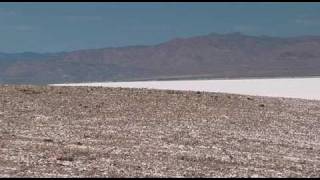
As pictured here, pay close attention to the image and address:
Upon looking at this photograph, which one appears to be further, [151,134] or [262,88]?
[262,88]

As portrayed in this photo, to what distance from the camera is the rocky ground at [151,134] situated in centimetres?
2286

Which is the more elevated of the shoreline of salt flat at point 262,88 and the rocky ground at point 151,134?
the rocky ground at point 151,134

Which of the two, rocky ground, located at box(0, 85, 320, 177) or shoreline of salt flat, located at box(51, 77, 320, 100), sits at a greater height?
rocky ground, located at box(0, 85, 320, 177)

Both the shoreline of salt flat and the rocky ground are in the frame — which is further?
the shoreline of salt flat

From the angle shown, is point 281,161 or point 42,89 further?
point 42,89

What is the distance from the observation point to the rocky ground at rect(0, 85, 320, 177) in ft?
75.0

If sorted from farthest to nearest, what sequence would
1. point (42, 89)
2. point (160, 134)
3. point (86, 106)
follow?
point (42, 89) < point (86, 106) < point (160, 134)

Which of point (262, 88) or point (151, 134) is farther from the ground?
point (151, 134)

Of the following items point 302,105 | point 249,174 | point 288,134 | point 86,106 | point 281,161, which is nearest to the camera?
point 249,174

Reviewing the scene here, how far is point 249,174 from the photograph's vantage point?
73.9 ft

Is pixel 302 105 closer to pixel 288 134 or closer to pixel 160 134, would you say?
pixel 288 134

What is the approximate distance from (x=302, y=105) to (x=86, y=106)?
16.9 m

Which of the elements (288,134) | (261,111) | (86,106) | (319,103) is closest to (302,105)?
(319,103)

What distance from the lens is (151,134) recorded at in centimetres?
3030
